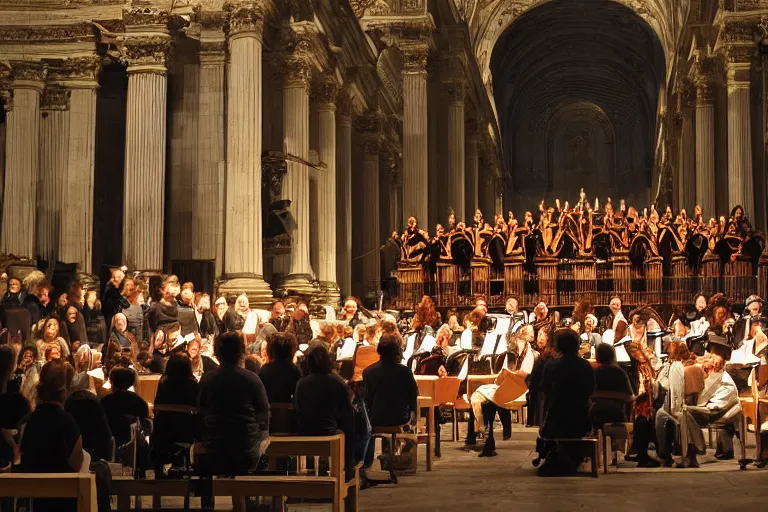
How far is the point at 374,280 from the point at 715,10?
13.6m

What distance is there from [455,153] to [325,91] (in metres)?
6.53

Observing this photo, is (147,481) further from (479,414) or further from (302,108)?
(302,108)

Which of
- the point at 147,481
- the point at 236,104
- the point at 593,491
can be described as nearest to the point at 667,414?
the point at 593,491

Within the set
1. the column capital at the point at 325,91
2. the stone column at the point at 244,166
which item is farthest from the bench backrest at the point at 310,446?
the column capital at the point at 325,91

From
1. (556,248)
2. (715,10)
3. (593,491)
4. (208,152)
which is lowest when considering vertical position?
Answer: (593,491)

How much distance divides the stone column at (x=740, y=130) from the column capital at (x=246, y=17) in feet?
47.1

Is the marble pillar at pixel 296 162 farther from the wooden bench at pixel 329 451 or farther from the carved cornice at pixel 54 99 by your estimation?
the wooden bench at pixel 329 451

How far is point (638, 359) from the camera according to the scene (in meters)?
13.5

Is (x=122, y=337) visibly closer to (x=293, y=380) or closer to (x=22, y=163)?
(x=293, y=380)

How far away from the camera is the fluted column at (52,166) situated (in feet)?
91.4

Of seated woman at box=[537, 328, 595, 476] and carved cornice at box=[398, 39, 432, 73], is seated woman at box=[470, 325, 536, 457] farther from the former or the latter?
carved cornice at box=[398, 39, 432, 73]

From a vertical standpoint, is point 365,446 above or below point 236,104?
below

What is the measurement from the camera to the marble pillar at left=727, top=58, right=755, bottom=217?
31312 mm

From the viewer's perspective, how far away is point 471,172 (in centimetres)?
4434
